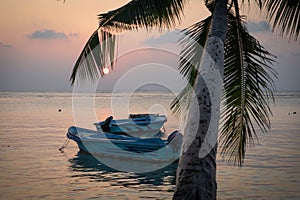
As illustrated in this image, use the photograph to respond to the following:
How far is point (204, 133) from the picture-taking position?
4746 mm

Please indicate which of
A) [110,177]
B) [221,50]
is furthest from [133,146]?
[221,50]

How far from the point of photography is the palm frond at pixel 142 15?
7309 mm

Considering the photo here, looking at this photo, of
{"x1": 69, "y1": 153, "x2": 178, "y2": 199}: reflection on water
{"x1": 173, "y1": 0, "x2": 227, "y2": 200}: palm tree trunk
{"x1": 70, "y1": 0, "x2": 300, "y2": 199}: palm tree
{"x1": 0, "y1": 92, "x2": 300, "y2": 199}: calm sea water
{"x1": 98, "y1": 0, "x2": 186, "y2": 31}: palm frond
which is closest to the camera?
{"x1": 173, "y1": 0, "x2": 227, "y2": 200}: palm tree trunk

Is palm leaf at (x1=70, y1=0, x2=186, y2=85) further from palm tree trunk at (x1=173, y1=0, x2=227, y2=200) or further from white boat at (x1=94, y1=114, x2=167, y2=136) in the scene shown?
white boat at (x1=94, y1=114, x2=167, y2=136)

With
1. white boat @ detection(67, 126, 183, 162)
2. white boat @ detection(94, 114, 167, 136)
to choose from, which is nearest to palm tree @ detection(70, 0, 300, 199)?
white boat @ detection(67, 126, 183, 162)

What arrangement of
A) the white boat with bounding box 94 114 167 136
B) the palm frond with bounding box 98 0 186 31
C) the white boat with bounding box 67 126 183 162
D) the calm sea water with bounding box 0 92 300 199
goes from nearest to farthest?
the palm frond with bounding box 98 0 186 31 → the calm sea water with bounding box 0 92 300 199 → the white boat with bounding box 67 126 183 162 → the white boat with bounding box 94 114 167 136

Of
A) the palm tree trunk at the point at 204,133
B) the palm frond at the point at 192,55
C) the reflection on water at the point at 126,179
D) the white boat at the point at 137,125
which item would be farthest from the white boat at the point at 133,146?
the palm tree trunk at the point at 204,133

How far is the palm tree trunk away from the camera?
14.4 feet

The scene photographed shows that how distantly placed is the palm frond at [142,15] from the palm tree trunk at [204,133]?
78.9 inches

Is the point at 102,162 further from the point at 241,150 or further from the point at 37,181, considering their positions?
the point at 241,150

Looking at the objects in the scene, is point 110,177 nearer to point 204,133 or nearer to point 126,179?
point 126,179

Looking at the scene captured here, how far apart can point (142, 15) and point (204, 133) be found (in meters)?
3.33

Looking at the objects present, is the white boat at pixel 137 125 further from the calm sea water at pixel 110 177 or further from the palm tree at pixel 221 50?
the palm tree at pixel 221 50

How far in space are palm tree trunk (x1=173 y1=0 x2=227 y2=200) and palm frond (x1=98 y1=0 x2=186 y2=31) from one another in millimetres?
2005
